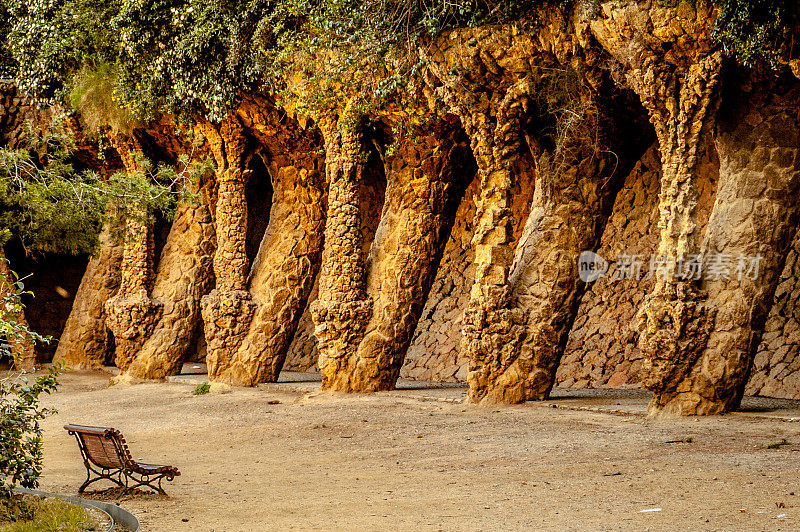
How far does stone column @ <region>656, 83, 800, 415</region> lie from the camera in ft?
32.6

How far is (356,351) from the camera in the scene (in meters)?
14.5

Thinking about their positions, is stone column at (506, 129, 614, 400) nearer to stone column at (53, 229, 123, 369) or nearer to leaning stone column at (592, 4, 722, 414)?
leaning stone column at (592, 4, 722, 414)

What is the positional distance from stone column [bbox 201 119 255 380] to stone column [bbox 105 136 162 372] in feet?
6.88

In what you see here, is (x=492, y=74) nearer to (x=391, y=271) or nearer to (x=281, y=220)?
(x=391, y=271)

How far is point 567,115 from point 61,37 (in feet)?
35.3

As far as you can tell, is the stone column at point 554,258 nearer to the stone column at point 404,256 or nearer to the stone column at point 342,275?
the stone column at point 404,256

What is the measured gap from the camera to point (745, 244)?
33.0 ft

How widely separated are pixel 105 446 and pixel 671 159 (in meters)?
6.28

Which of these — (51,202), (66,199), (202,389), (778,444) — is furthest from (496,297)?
(202,389)

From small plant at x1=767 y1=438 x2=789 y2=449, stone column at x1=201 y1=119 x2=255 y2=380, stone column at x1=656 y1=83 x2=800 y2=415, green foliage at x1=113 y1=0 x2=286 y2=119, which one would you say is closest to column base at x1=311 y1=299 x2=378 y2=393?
stone column at x1=201 y1=119 x2=255 y2=380

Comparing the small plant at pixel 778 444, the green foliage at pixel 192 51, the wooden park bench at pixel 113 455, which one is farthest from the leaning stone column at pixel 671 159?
the green foliage at pixel 192 51

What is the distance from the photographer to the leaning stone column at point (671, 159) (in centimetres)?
977

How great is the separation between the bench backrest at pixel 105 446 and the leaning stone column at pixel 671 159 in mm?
5421

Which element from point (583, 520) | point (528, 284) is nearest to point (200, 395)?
point (528, 284)
